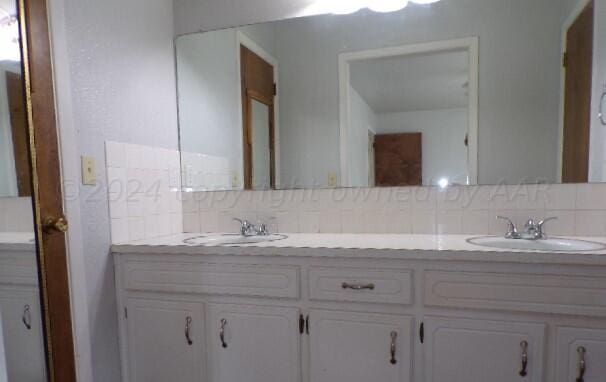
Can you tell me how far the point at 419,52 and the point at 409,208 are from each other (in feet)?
2.31

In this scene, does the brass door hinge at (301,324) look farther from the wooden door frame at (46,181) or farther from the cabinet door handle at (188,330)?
the wooden door frame at (46,181)

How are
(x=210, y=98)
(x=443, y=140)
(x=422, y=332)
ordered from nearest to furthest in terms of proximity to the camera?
(x=422, y=332) < (x=443, y=140) < (x=210, y=98)

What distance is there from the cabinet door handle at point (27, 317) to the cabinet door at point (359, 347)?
35.7 inches

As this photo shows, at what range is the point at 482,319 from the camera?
1110mm

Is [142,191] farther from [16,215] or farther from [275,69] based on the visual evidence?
[275,69]

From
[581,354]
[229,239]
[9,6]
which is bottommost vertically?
[581,354]

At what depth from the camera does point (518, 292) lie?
1.07 meters

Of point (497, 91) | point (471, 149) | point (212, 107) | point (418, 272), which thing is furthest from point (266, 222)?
point (497, 91)

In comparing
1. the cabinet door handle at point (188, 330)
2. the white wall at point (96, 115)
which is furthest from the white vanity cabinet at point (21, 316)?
the cabinet door handle at point (188, 330)

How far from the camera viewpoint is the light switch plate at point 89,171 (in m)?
1.30

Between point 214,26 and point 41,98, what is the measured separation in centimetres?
98

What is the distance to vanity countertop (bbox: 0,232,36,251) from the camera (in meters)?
1.05

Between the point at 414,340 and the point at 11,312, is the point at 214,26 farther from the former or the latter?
the point at 414,340

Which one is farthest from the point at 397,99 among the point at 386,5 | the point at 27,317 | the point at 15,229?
the point at 27,317
